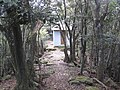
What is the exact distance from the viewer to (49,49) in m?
25.6

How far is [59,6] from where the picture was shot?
14992 millimetres

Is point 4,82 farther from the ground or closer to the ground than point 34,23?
closer to the ground

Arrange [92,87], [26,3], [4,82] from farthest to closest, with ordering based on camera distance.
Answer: [4,82], [92,87], [26,3]

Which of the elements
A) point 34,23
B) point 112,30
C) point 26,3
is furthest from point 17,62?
point 112,30

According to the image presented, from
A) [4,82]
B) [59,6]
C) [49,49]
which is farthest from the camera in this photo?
[49,49]

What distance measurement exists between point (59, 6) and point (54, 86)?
25.4 feet

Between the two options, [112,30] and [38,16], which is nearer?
[38,16]

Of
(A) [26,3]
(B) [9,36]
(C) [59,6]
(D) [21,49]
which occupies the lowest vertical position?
(D) [21,49]

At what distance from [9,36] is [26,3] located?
148 centimetres

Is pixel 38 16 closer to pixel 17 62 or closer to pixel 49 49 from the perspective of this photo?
pixel 17 62

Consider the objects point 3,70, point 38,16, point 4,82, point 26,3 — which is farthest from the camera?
point 3,70

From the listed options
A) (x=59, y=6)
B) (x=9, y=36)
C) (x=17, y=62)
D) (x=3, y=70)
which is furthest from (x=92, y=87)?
(x=59, y=6)

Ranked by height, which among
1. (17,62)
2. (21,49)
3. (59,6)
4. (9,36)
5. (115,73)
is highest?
(59,6)

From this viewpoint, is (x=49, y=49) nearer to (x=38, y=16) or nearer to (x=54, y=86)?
(x=54, y=86)
